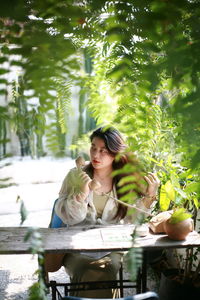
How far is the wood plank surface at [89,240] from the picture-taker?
1645mm

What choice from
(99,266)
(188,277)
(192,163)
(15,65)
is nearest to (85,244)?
(99,266)

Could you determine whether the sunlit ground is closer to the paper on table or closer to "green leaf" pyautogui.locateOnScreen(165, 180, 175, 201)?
the paper on table

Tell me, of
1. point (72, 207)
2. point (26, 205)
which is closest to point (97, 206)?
point (72, 207)

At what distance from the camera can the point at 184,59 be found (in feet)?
1.60

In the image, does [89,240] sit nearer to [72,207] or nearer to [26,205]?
[72,207]

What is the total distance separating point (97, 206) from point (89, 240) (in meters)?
0.40

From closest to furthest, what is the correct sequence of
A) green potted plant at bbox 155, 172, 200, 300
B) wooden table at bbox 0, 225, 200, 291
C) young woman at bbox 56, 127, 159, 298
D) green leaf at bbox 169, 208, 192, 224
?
green leaf at bbox 169, 208, 192, 224 < wooden table at bbox 0, 225, 200, 291 < green potted plant at bbox 155, 172, 200, 300 < young woman at bbox 56, 127, 159, 298

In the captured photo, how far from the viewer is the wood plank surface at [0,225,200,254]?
1645mm

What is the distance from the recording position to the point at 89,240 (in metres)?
1.76

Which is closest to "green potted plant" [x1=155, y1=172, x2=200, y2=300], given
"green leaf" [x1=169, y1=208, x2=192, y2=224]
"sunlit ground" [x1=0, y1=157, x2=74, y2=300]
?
"green leaf" [x1=169, y1=208, x2=192, y2=224]

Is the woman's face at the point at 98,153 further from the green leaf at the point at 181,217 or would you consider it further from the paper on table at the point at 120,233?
the green leaf at the point at 181,217

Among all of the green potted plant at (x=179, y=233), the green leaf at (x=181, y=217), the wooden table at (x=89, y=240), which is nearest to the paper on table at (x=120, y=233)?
the wooden table at (x=89, y=240)

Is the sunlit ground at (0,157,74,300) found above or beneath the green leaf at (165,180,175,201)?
beneath

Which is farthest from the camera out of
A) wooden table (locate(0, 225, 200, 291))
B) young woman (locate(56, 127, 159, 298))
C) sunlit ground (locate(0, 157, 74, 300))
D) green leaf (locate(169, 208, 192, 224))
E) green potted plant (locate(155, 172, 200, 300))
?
young woman (locate(56, 127, 159, 298))
